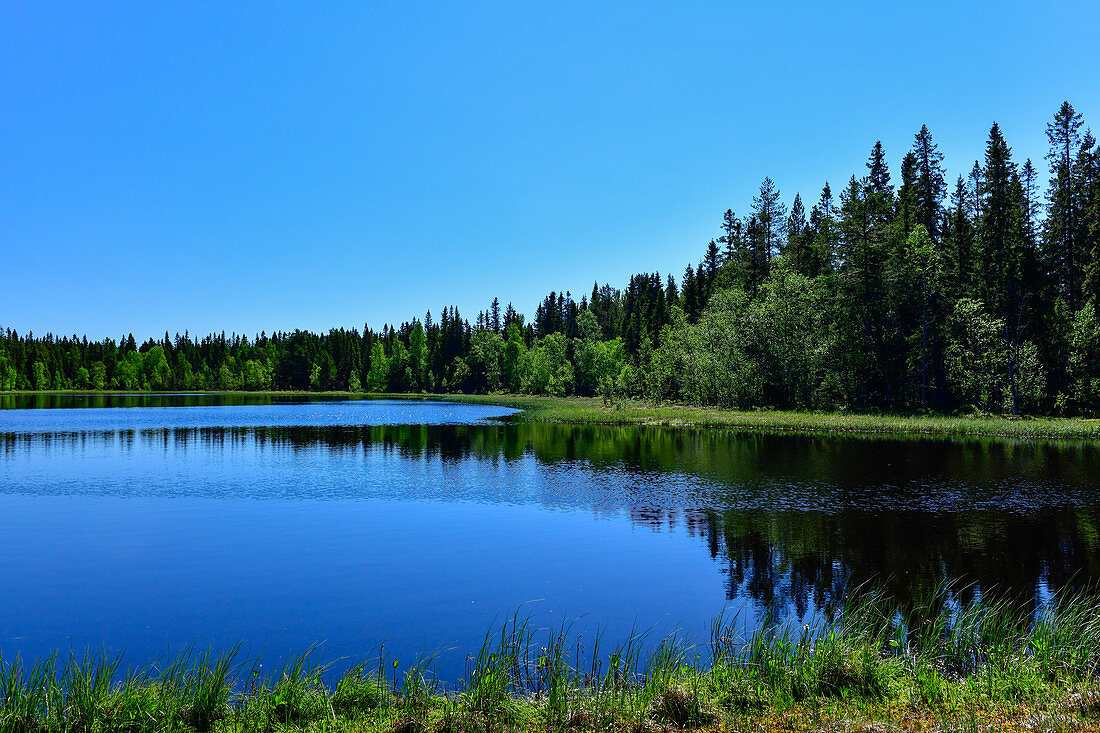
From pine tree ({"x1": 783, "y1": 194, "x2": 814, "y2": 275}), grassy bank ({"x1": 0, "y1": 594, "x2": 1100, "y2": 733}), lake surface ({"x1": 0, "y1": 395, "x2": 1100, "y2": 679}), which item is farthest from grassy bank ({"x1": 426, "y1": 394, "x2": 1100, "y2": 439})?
grassy bank ({"x1": 0, "y1": 594, "x2": 1100, "y2": 733})

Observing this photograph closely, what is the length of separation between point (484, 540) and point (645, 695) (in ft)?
40.3

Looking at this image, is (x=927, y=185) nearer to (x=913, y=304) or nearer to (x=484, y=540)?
(x=913, y=304)

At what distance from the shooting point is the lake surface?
1287 cm

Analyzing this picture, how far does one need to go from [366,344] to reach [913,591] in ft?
634

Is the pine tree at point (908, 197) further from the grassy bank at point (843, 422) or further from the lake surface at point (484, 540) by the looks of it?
the lake surface at point (484, 540)

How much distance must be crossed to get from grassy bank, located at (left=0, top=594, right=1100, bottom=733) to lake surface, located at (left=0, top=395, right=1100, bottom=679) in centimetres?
191

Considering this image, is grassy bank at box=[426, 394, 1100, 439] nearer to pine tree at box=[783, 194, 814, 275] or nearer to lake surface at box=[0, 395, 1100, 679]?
lake surface at box=[0, 395, 1100, 679]

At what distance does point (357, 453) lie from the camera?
42469 millimetres

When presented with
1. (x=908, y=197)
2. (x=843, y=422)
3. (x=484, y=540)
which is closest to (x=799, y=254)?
(x=908, y=197)

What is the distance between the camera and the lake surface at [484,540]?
42.2 feet

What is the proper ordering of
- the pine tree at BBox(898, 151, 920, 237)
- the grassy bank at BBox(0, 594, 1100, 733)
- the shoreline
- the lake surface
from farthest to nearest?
the pine tree at BBox(898, 151, 920, 237) → the shoreline → the lake surface → the grassy bank at BBox(0, 594, 1100, 733)

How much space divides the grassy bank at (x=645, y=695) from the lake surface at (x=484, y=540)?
1.91m

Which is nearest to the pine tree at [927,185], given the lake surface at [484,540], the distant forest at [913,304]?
the distant forest at [913,304]

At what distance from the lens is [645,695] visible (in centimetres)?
812
